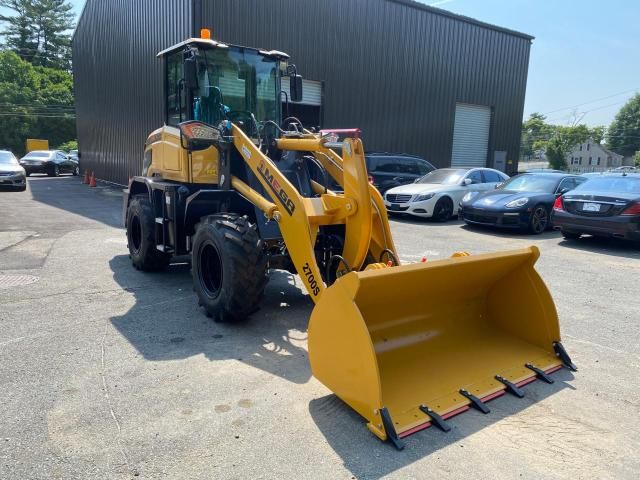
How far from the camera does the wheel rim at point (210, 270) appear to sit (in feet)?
17.9

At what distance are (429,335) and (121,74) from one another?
21107 mm

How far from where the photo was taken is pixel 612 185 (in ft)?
34.8

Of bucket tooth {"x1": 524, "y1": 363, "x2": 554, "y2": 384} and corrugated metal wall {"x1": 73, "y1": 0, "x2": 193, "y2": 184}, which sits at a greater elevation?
corrugated metal wall {"x1": 73, "y1": 0, "x2": 193, "y2": 184}

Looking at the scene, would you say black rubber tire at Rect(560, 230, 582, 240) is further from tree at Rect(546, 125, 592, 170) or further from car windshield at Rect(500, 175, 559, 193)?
tree at Rect(546, 125, 592, 170)

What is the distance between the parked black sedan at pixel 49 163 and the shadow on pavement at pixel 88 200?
782cm

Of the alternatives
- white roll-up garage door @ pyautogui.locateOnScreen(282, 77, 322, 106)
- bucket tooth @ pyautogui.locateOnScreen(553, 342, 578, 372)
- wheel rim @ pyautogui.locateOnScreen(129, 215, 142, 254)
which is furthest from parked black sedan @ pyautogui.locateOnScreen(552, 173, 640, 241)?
white roll-up garage door @ pyautogui.locateOnScreen(282, 77, 322, 106)

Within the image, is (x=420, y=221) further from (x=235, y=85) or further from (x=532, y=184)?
(x=235, y=85)

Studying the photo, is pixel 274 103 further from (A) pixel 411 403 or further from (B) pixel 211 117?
(A) pixel 411 403

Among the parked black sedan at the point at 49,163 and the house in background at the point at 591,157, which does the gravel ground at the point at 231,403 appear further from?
the house in background at the point at 591,157

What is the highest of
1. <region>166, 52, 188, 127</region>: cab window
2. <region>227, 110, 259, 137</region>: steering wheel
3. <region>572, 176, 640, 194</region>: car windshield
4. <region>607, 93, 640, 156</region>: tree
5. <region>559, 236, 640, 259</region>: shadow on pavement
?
<region>607, 93, 640, 156</region>: tree

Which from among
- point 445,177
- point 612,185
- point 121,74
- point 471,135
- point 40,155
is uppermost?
point 121,74

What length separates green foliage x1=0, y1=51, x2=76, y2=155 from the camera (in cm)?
4875

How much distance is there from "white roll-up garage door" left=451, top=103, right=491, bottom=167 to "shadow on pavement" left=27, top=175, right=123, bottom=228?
51.3 ft

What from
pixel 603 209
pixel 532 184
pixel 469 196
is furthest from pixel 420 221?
pixel 603 209
